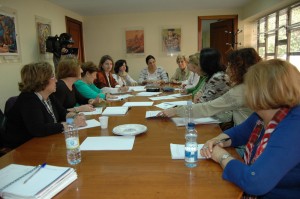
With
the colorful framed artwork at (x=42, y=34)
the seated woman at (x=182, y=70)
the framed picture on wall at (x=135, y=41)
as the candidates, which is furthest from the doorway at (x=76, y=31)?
the seated woman at (x=182, y=70)

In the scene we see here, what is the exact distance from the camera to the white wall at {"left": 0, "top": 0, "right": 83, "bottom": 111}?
138 inches

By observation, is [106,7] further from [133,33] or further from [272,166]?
[272,166]

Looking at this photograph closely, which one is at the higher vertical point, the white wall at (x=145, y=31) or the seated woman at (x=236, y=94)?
the white wall at (x=145, y=31)

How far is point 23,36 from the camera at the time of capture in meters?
3.87

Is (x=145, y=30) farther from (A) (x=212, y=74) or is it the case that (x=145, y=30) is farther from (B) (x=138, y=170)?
(B) (x=138, y=170)

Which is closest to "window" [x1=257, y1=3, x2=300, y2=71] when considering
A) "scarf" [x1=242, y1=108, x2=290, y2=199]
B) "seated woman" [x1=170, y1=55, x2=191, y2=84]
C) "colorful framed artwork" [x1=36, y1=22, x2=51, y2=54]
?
"seated woman" [x1=170, y1=55, x2=191, y2=84]

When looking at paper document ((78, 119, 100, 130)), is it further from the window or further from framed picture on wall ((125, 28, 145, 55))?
framed picture on wall ((125, 28, 145, 55))

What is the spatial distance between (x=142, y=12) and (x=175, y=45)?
1.12 metres

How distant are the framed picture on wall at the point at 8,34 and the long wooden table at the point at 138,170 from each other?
97.8 inches

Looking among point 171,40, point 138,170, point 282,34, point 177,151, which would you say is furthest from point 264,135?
point 171,40

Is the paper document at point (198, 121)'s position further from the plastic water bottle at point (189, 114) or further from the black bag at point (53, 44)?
the black bag at point (53, 44)

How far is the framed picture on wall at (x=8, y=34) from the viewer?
133 inches

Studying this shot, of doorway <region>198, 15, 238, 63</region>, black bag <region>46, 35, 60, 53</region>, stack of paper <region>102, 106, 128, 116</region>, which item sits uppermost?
doorway <region>198, 15, 238, 63</region>

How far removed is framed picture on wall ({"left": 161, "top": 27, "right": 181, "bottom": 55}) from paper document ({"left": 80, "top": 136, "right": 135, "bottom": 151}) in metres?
4.97
